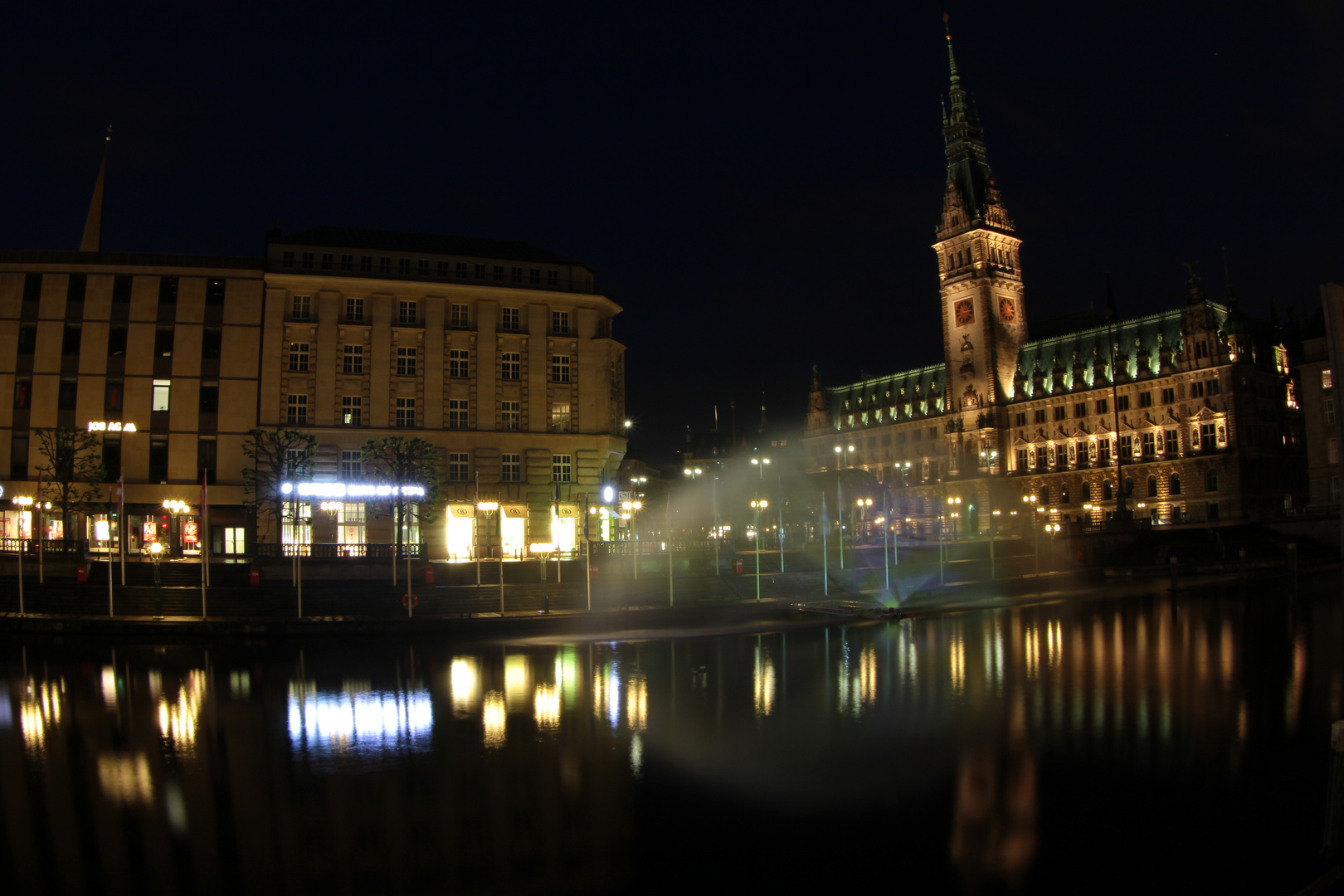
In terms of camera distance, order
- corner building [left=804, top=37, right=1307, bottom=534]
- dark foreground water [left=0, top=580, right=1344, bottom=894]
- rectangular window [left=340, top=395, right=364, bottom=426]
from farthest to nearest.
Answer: corner building [left=804, top=37, right=1307, bottom=534]
rectangular window [left=340, top=395, right=364, bottom=426]
dark foreground water [left=0, top=580, right=1344, bottom=894]

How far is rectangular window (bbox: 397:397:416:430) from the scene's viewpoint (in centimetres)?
6531

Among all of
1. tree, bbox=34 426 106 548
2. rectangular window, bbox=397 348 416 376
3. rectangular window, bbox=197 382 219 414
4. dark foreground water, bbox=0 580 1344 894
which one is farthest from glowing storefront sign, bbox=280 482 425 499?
dark foreground water, bbox=0 580 1344 894

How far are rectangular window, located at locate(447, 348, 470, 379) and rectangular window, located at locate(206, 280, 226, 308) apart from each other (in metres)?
16.0

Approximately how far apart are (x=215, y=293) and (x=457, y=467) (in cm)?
2081

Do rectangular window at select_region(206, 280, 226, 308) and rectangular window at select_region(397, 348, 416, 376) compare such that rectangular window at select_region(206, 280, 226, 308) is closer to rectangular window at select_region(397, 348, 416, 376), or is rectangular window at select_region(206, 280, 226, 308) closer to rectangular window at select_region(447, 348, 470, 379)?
rectangular window at select_region(397, 348, 416, 376)

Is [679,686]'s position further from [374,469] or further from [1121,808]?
[374,469]

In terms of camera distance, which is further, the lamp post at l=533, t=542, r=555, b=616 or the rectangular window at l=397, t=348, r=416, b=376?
the rectangular window at l=397, t=348, r=416, b=376

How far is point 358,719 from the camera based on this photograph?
21.9 meters

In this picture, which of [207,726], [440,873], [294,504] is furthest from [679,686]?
[294,504]

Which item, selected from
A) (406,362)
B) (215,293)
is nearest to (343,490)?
(406,362)

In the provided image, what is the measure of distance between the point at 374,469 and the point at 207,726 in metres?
42.1

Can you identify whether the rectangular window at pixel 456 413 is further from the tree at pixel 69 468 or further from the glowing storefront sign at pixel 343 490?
the tree at pixel 69 468

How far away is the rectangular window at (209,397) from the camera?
6359cm

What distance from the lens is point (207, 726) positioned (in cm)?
2116
